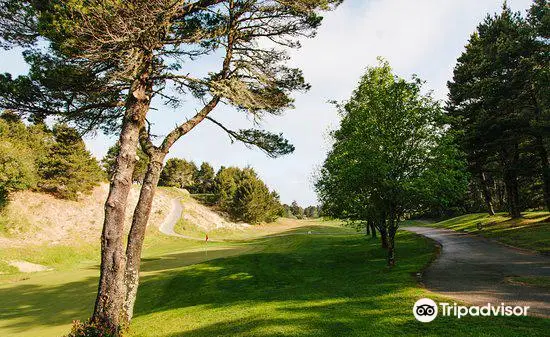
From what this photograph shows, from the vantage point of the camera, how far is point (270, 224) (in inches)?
2911

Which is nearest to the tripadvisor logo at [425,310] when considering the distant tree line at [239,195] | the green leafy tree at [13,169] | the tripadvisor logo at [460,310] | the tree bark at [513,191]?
the tripadvisor logo at [460,310]

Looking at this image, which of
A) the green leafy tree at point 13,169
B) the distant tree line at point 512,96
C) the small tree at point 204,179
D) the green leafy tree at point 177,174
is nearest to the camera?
the distant tree line at point 512,96

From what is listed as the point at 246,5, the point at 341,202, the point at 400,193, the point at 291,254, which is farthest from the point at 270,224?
the point at 246,5

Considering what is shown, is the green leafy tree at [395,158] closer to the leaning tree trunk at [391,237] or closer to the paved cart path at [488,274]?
the leaning tree trunk at [391,237]

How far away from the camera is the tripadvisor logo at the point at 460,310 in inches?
301

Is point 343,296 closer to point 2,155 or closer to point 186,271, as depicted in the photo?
point 186,271

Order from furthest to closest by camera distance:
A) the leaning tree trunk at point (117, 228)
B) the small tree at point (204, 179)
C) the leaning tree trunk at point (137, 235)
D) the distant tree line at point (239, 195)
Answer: the small tree at point (204, 179) < the distant tree line at point (239, 195) < the leaning tree trunk at point (137, 235) < the leaning tree trunk at point (117, 228)

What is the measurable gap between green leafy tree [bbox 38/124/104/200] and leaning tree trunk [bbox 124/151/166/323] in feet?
115

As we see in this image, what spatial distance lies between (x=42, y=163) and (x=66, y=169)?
2.73 m

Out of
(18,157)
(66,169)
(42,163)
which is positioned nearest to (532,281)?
(18,157)

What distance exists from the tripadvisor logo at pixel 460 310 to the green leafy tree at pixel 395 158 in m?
7.22

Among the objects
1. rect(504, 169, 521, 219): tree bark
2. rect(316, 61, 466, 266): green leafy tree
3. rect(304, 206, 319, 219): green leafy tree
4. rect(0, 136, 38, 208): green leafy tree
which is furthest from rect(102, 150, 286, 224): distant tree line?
rect(304, 206, 319, 219): green leafy tree

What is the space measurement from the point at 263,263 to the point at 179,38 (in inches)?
598

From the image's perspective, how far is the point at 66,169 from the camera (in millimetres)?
41938
